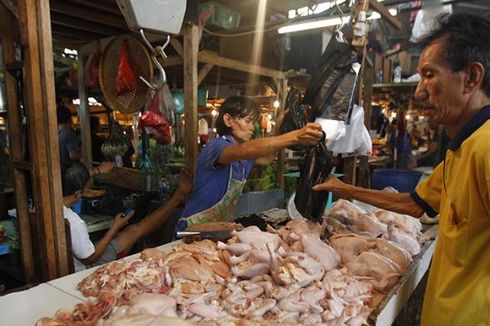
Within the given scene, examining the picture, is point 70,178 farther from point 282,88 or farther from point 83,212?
point 282,88

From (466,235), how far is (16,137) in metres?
2.77

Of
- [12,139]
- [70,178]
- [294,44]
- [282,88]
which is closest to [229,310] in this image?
[12,139]

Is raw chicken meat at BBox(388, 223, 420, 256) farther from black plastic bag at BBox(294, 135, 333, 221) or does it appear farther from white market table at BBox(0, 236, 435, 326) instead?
black plastic bag at BBox(294, 135, 333, 221)

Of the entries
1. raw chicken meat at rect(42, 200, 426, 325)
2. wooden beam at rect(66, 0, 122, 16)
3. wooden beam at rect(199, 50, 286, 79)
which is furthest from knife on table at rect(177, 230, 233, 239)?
wooden beam at rect(66, 0, 122, 16)

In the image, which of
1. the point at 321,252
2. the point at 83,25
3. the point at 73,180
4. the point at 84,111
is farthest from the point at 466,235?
the point at 84,111

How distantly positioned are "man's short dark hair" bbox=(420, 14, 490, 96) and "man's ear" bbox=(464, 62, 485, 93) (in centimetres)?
2

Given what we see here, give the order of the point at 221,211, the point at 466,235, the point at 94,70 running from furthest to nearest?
1. the point at 94,70
2. the point at 221,211
3. the point at 466,235

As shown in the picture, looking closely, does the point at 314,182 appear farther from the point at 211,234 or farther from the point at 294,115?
the point at 211,234

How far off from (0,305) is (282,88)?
18.4 feet

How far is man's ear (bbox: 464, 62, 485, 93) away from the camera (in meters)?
1.52

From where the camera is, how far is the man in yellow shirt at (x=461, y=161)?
147 cm

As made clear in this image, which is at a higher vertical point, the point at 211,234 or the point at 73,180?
the point at 73,180

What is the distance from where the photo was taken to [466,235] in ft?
5.02

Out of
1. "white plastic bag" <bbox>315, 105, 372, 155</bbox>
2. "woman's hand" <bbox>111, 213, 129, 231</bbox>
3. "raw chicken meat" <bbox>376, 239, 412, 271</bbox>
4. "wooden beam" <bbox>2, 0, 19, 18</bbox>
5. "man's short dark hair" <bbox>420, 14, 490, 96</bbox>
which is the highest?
"wooden beam" <bbox>2, 0, 19, 18</bbox>
